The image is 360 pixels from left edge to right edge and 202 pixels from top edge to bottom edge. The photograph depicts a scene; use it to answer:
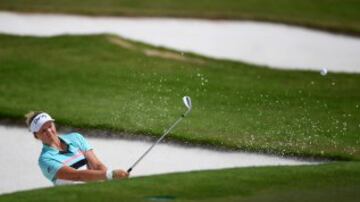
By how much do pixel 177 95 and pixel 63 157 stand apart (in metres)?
6.06

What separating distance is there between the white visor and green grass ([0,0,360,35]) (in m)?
12.9

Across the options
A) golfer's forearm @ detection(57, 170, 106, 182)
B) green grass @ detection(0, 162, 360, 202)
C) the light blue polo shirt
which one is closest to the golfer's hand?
golfer's forearm @ detection(57, 170, 106, 182)

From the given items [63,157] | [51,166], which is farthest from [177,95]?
[51,166]

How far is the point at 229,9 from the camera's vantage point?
27.4 metres

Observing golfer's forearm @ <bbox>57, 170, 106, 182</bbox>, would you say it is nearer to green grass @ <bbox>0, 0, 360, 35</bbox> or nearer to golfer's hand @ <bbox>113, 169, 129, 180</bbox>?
golfer's hand @ <bbox>113, 169, 129, 180</bbox>

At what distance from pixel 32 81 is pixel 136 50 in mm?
3220

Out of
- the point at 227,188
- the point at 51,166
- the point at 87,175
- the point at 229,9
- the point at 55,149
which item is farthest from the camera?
the point at 229,9

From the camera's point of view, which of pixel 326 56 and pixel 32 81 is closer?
pixel 32 81

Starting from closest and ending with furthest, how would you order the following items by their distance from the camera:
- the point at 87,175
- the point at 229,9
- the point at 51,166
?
the point at 87,175 → the point at 51,166 → the point at 229,9

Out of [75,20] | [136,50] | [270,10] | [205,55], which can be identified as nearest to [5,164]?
[136,50]

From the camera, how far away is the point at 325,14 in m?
28.2

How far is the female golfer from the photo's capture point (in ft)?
39.9

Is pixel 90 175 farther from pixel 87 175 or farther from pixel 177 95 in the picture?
pixel 177 95

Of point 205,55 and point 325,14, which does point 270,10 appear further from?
point 205,55
